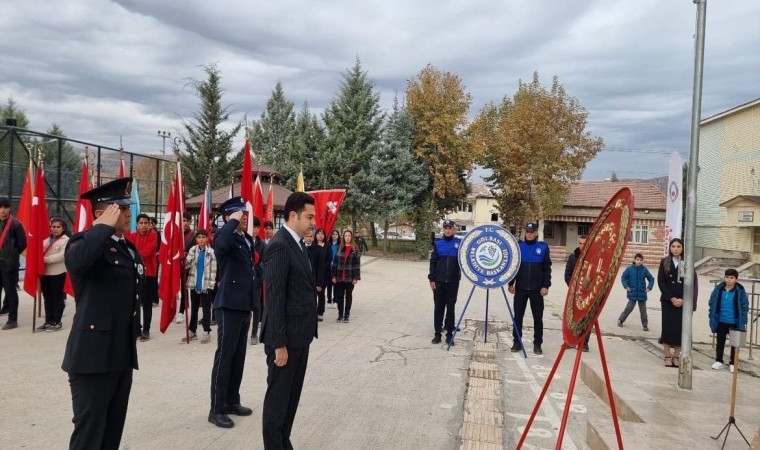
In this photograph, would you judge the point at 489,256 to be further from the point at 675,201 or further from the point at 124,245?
the point at 124,245

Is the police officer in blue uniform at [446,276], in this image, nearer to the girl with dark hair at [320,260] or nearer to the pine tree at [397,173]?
the girl with dark hair at [320,260]

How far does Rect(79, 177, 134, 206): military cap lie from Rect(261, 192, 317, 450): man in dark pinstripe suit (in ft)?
3.34

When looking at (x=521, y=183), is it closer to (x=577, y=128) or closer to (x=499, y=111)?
(x=577, y=128)

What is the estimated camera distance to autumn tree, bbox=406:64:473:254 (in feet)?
105

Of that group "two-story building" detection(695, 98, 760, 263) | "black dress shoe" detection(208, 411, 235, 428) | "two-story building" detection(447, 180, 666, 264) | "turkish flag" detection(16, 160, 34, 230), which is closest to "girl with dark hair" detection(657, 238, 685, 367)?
"black dress shoe" detection(208, 411, 235, 428)

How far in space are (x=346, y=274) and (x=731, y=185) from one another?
1303 inches

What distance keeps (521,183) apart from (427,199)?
7992 mm

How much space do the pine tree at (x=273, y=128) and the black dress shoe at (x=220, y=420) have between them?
4633cm

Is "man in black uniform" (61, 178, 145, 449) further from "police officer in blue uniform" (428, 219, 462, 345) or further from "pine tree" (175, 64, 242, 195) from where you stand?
"pine tree" (175, 64, 242, 195)

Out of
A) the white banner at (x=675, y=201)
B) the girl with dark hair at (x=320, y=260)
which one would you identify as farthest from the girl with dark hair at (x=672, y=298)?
the girl with dark hair at (x=320, y=260)

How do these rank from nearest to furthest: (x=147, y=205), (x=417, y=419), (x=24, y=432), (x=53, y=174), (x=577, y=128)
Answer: (x=24, y=432) < (x=417, y=419) < (x=53, y=174) < (x=147, y=205) < (x=577, y=128)

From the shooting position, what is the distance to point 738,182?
3319cm

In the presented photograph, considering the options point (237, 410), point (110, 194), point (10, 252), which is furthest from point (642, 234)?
point (110, 194)

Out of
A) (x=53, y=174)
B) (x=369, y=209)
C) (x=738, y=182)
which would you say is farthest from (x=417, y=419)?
(x=738, y=182)
